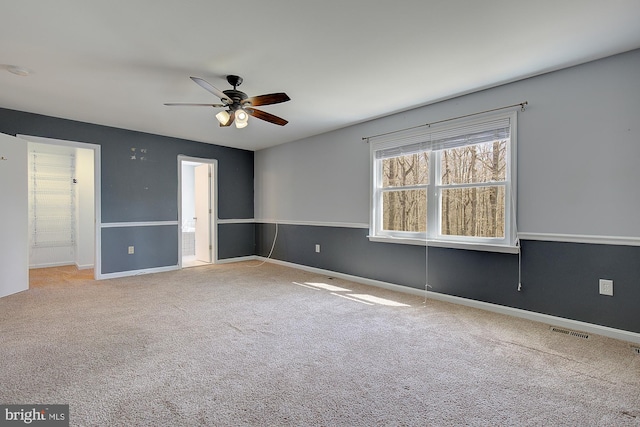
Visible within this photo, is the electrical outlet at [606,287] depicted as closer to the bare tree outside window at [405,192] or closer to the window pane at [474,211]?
the window pane at [474,211]

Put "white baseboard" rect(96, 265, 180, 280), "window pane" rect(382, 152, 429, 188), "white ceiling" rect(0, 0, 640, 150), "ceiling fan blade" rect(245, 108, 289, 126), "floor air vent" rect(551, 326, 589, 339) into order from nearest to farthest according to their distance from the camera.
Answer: "white ceiling" rect(0, 0, 640, 150)
"floor air vent" rect(551, 326, 589, 339)
"ceiling fan blade" rect(245, 108, 289, 126)
"window pane" rect(382, 152, 429, 188)
"white baseboard" rect(96, 265, 180, 280)

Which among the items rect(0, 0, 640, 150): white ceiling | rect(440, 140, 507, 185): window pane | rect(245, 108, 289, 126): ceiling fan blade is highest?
rect(0, 0, 640, 150): white ceiling

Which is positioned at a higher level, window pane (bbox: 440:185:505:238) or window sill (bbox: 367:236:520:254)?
window pane (bbox: 440:185:505:238)

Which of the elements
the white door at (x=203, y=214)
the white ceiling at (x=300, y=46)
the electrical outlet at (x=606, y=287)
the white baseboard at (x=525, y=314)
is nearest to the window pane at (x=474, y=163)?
the white ceiling at (x=300, y=46)

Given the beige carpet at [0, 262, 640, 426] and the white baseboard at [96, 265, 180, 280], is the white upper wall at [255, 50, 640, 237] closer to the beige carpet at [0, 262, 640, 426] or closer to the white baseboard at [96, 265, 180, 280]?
the beige carpet at [0, 262, 640, 426]

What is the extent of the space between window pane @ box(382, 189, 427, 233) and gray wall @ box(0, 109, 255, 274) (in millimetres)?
3523

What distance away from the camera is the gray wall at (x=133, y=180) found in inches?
173

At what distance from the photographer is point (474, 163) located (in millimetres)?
3475

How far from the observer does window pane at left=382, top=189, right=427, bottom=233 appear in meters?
3.94

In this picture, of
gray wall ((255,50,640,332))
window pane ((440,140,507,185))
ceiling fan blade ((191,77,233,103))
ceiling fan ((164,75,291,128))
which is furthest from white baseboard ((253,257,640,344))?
ceiling fan blade ((191,77,233,103))

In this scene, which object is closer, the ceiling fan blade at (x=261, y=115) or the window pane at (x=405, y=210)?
the ceiling fan blade at (x=261, y=115)

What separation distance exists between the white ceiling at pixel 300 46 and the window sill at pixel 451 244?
1.69 metres

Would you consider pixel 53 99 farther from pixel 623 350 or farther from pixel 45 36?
pixel 623 350

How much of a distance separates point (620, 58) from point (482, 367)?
277 cm
